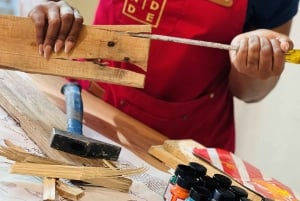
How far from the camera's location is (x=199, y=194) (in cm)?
53

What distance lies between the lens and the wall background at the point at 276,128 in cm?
135

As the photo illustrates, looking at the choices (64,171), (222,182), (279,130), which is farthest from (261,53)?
(279,130)

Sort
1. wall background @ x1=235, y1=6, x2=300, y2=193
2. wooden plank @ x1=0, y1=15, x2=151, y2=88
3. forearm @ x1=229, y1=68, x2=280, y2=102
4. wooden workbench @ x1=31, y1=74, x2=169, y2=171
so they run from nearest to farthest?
1. wooden plank @ x1=0, y1=15, x2=151, y2=88
2. wooden workbench @ x1=31, y1=74, x2=169, y2=171
3. forearm @ x1=229, y1=68, x2=280, y2=102
4. wall background @ x1=235, y1=6, x2=300, y2=193

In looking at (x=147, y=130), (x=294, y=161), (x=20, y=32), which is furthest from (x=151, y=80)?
(x=294, y=161)

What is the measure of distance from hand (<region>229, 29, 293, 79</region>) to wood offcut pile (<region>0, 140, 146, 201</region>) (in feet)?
0.75

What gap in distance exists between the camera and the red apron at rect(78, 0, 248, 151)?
84 centimetres

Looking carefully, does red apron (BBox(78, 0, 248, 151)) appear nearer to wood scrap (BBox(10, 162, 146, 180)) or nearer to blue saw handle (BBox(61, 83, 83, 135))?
blue saw handle (BBox(61, 83, 83, 135))

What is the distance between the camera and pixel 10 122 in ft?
2.28

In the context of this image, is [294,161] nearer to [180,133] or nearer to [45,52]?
[180,133]

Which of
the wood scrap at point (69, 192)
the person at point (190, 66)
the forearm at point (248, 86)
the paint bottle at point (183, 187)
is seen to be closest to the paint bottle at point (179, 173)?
the paint bottle at point (183, 187)

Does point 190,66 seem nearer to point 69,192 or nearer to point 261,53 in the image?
point 261,53

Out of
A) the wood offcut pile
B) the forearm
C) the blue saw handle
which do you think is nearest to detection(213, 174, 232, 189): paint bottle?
the wood offcut pile

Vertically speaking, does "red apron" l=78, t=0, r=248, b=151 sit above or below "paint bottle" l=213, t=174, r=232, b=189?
above

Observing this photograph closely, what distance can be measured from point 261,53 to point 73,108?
11.3 inches
